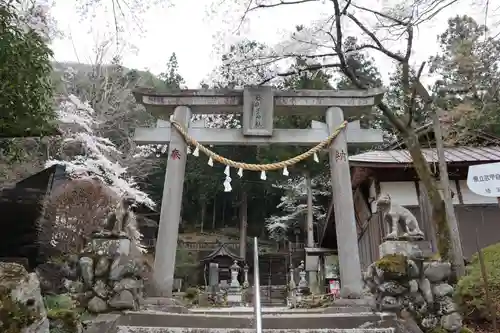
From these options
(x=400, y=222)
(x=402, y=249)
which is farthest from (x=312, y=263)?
(x=402, y=249)

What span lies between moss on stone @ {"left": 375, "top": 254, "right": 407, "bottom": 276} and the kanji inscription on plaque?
12.2 feet

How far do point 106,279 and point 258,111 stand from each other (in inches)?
167

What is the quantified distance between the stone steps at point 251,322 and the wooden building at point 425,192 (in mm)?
7543

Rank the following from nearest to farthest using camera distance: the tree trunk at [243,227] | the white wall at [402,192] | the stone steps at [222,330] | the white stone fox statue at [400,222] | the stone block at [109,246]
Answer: the stone steps at [222,330]
the stone block at [109,246]
the white stone fox statue at [400,222]
the white wall at [402,192]
the tree trunk at [243,227]

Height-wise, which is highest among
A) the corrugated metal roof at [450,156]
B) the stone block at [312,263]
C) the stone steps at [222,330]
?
the corrugated metal roof at [450,156]

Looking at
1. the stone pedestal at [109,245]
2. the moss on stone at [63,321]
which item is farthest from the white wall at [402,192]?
the moss on stone at [63,321]

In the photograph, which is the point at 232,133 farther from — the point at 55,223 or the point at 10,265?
the point at 55,223

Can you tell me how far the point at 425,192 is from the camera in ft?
40.4

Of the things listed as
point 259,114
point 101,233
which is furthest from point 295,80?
point 101,233

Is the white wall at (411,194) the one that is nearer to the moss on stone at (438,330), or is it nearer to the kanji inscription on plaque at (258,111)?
the kanji inscription on plaque at (258,111)

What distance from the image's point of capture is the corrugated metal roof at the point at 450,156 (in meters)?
12.0

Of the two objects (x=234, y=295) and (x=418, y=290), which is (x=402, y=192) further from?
(x=234, y=295)

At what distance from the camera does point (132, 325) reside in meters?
5.08

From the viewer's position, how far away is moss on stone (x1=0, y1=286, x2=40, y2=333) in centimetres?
314
